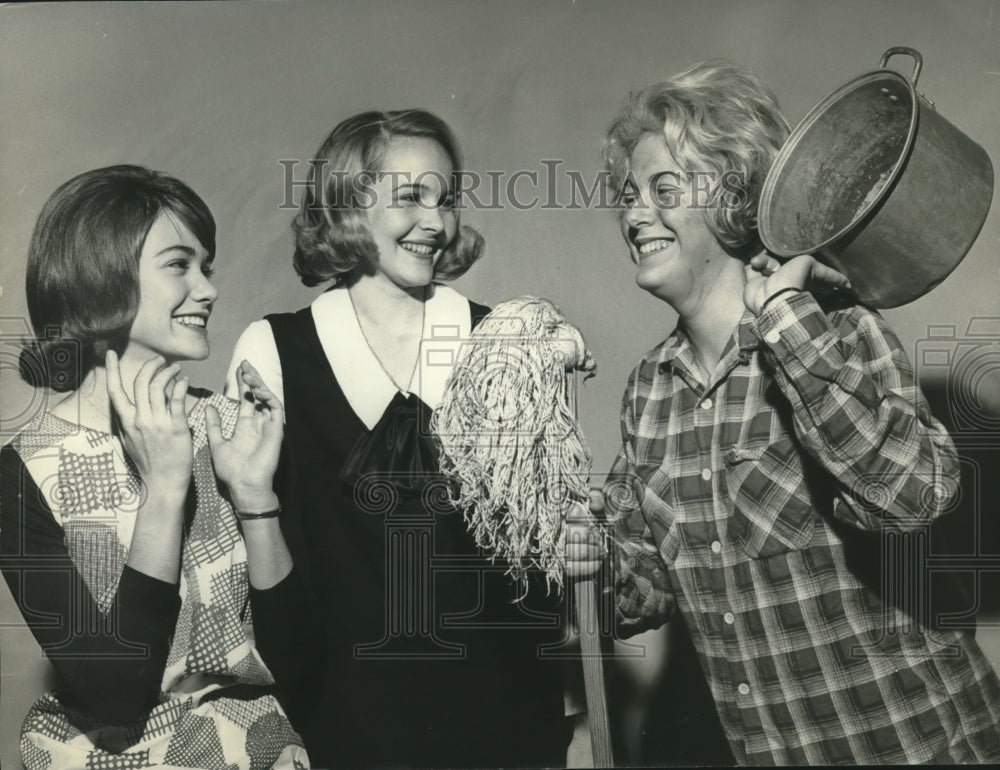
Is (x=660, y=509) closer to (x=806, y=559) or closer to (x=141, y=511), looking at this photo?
(x=806, y=559)

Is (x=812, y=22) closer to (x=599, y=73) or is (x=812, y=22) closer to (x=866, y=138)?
(x=866, y=138)

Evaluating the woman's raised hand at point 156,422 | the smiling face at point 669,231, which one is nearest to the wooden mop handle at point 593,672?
the smiling face at point 669,231

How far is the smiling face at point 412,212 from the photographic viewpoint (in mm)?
2426

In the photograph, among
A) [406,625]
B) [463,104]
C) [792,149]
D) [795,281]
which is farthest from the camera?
[463,104]

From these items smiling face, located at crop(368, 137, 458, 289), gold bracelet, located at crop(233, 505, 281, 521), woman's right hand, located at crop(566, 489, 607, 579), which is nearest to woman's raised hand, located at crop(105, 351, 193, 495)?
gold bracelet, located at crop(233, 505, 281, 521)

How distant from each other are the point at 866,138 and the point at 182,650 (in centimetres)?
197

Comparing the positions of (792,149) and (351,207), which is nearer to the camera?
(792,149)

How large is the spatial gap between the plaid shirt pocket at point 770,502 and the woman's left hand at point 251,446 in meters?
1.05

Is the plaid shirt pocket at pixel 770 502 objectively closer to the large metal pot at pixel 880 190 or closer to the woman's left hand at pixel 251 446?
the large metal pot at pixel 880 190

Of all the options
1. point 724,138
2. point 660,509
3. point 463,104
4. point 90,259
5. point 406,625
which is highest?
point 463,104

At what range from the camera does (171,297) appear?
2.42m

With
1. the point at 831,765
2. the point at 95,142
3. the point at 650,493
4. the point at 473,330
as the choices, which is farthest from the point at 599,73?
the point at 831,765

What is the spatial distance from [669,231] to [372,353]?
2.47ft

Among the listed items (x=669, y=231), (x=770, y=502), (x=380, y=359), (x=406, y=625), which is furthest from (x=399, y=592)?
(x=669, y=231)
